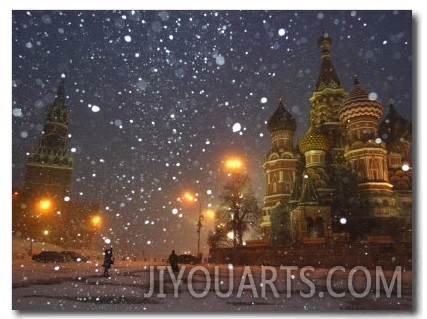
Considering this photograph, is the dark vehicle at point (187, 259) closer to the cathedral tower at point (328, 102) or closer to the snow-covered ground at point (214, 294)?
the snow-covered ground at point (214, 294)

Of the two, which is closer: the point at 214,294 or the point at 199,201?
the point at 214,294

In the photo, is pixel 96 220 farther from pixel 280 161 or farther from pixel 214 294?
pixel 280 161

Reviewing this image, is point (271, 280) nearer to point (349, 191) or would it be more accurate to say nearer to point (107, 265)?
point (107, 265)

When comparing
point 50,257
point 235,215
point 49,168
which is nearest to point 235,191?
point 235,215

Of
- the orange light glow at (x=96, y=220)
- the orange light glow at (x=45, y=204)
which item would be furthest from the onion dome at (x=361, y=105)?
the orange light glow at (x=45, y=204)
